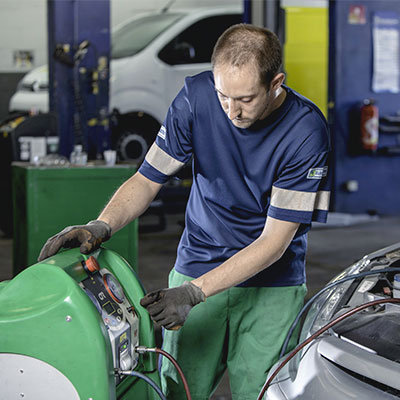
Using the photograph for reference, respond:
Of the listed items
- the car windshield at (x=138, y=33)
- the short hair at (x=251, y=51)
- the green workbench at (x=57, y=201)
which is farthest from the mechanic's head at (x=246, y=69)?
the car windshield at (x=138, y=33)

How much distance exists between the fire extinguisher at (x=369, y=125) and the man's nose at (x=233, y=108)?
605 cm

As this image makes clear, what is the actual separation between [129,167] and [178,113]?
8.48 ft

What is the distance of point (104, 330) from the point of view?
1.36 meters

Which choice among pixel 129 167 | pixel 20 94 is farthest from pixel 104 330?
pixel 20 94

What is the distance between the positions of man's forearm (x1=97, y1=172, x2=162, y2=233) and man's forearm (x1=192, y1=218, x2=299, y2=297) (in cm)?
33

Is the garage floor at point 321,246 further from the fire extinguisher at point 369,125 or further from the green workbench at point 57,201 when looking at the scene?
the fire extinguisher at point 369,125

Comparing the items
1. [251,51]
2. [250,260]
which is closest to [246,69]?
[251,51]

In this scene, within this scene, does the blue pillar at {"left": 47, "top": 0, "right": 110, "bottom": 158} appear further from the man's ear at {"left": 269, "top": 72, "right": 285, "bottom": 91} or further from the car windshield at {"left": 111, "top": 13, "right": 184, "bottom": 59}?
the man's ear at {"left": 269, "top": 72, "right": 285, "bottom": 91}

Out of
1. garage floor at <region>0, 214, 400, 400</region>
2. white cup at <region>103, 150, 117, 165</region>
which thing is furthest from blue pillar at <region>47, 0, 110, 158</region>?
white cup at <region>103, 150, 117, 165</region>

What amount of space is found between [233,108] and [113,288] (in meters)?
0.54

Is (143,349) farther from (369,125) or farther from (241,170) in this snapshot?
(369,125)

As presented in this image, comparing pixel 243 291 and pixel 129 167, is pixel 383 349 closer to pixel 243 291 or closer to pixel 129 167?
pixel 243 291

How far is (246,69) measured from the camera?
5.01ft

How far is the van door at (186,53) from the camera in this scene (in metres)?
7.23
